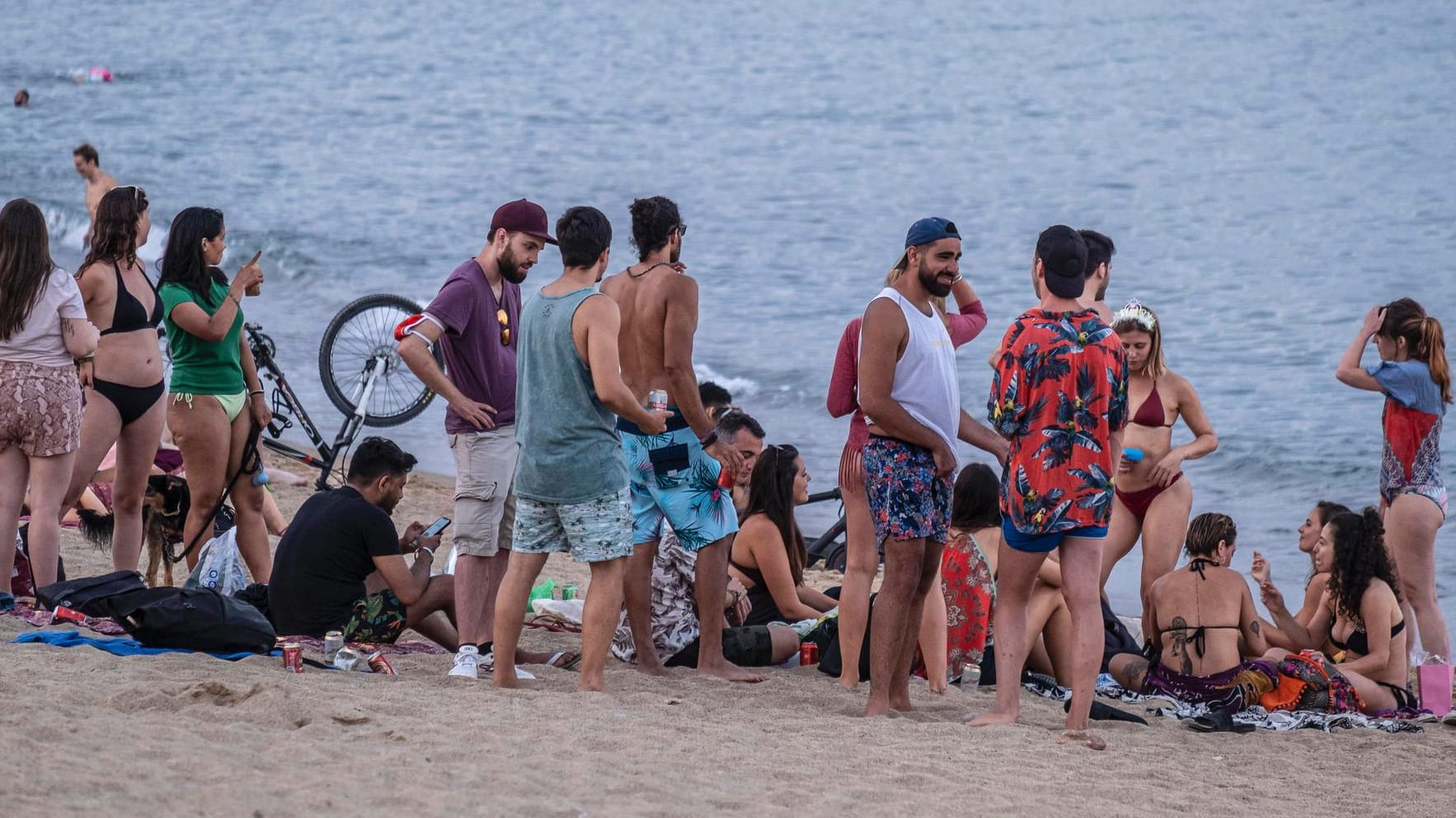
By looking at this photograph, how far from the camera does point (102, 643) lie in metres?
5.17

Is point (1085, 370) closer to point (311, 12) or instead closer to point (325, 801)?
point (325, 801)

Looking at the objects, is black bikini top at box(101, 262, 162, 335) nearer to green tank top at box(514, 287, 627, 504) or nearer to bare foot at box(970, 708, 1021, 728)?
green tank top at box(514, 287, 627, 504)

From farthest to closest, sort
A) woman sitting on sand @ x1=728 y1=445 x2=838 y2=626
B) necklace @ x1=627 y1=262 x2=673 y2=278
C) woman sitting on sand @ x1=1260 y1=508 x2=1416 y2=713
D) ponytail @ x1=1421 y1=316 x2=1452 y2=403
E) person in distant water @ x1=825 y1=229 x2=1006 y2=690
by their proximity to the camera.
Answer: ponytail @ x1=1421 y1=316 x2=1452 y2=403
woman sitting on sand @ x1=728 y1=445 x2=838 y2=626
woman sitting on sand @ x1=1260 y1=508 x2=1416 y2=713
necklace @ x1=627 y1=262 x2=673 y2=278
person in distant water @ x1=825 y1=229 x2=1006 y2=690

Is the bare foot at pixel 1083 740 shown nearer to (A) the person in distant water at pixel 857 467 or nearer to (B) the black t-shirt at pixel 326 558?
(A) the person in distant water at pixel 857 467

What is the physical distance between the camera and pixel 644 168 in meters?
31.5

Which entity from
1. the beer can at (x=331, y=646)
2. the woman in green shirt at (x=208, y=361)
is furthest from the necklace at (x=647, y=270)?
the beer can at (x=331, y=646)

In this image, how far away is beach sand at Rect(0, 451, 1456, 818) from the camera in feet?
12.1

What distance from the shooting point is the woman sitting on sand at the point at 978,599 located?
6.14 meters

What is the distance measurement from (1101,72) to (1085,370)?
3607cm

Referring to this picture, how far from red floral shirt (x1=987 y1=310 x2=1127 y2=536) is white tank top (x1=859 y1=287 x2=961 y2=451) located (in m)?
0.23

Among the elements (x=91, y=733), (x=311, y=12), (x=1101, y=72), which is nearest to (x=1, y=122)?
(x=311, y=12)

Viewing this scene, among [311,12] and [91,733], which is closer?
[91,733]

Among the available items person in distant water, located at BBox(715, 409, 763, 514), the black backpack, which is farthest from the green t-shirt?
person in distant water, located at BBox(715, 409, 763, 514)

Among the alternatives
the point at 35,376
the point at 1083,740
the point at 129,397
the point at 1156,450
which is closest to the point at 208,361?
the point at 129,397
